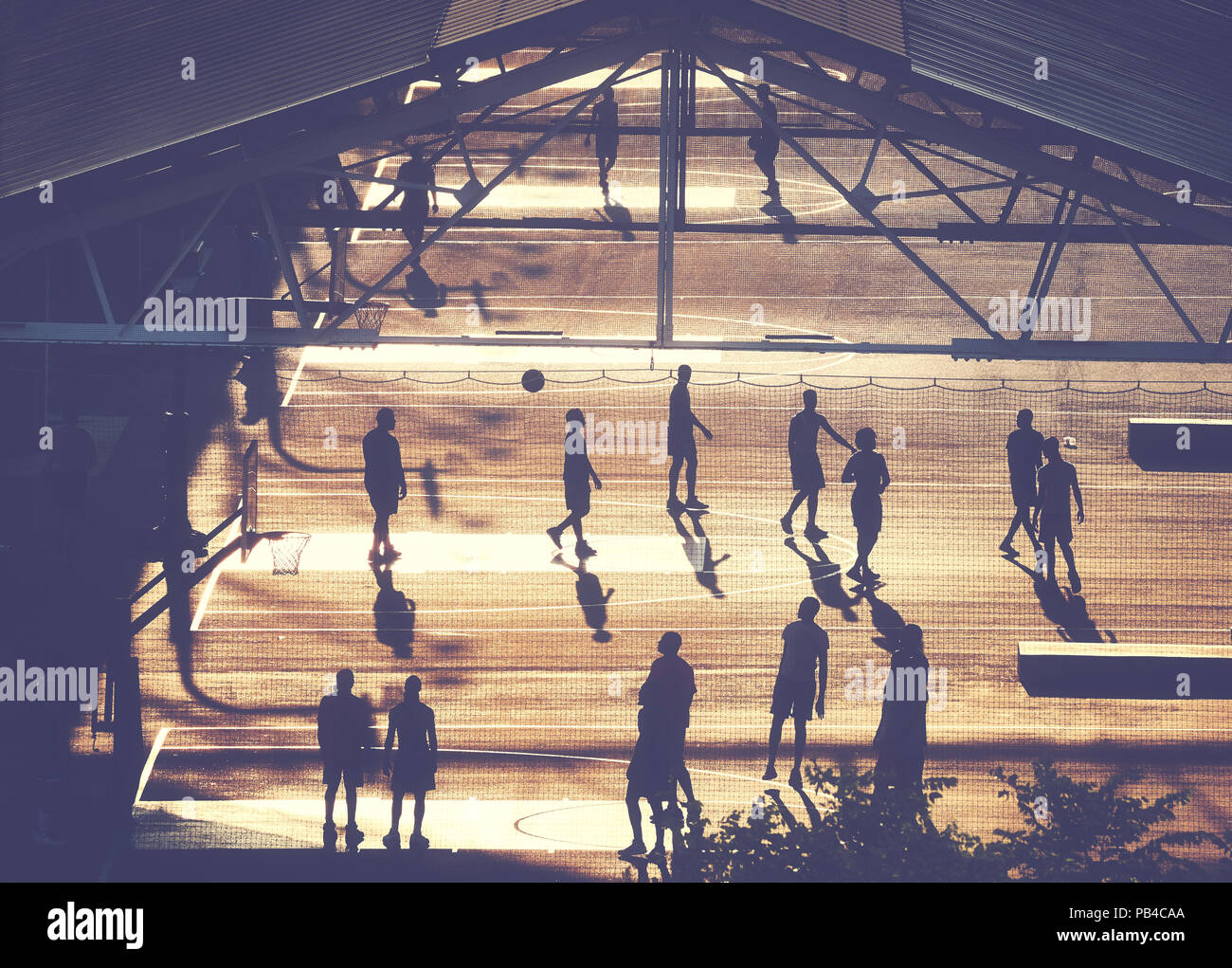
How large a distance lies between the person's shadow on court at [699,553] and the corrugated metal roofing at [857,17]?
22.7 ft

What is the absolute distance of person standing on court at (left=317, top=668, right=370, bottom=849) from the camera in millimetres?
12367

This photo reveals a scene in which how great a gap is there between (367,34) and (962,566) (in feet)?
31.9

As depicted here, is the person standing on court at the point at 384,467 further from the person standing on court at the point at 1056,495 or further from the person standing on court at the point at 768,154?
the person standing on court at the point at 768,154

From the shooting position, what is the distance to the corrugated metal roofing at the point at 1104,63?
13.2 m

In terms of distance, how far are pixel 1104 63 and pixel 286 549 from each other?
451 inches

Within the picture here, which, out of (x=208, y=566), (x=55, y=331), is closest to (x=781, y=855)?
(x=55, y=331)

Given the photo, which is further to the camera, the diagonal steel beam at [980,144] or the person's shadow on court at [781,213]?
the person's shadow on court at [781,213]

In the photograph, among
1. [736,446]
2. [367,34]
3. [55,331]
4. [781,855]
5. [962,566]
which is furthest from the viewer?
[736,446]

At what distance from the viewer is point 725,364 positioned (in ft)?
82.3

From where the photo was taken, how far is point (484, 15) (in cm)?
1406

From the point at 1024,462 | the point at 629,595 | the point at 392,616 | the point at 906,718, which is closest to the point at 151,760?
the point at 392,616

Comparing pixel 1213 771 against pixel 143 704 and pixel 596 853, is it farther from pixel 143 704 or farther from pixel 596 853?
pixel 143 704

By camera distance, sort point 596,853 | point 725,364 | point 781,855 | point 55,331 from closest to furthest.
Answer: point 781,855
point 596,853
point 55,331
point 725,364

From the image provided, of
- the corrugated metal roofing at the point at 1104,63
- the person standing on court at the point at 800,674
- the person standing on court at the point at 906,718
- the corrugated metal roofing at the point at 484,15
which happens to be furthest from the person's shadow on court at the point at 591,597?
the corrugated metal roofing at the point at 1104,63
